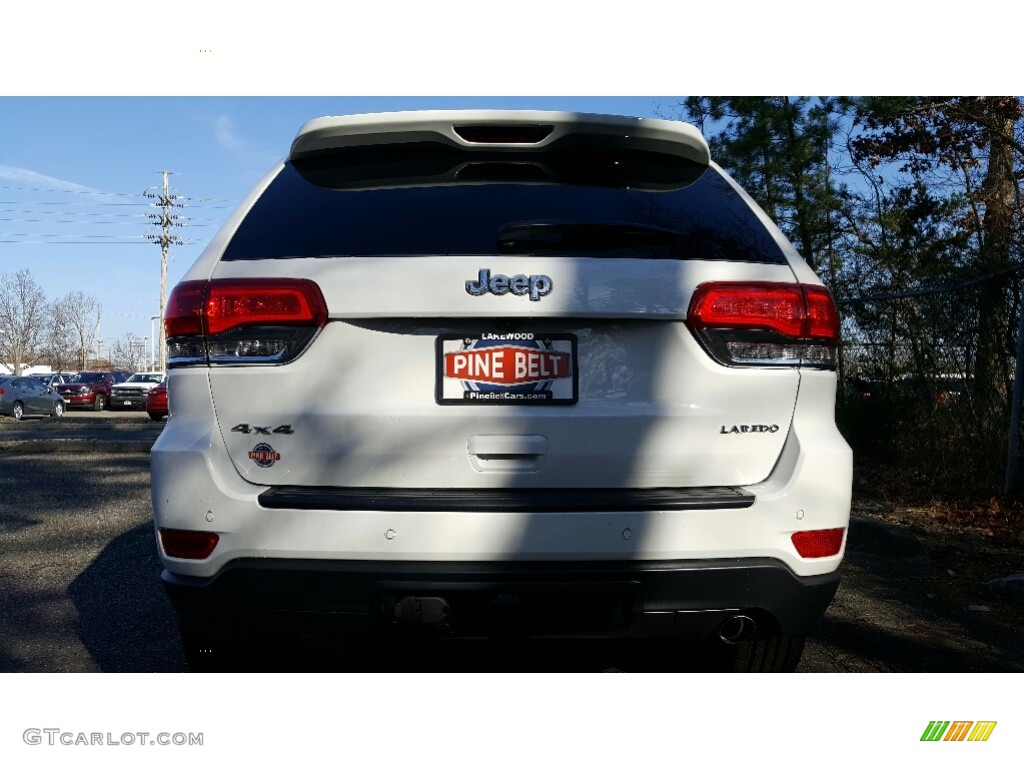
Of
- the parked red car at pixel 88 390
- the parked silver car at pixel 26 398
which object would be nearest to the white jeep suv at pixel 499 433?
the parked silver car at pixel 26 398

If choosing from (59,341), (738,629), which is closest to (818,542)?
(738,629)

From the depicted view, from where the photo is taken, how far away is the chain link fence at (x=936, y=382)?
765 centimetres

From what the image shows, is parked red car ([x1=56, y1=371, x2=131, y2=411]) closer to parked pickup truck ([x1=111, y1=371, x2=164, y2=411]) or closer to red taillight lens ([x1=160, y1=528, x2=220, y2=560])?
parked pickup truck ([x1=111, y1=371, x2=164, y2=411])

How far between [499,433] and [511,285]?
401mm

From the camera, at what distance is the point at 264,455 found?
95.8 inches

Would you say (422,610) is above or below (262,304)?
below

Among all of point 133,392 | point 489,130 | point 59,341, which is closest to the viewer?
point 489,130

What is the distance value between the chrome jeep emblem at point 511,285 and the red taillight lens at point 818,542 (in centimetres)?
98

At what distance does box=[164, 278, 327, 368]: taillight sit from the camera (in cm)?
245

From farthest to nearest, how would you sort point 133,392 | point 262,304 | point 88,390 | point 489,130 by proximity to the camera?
point 88,390
point 133,392
point 489,130
point 262,304

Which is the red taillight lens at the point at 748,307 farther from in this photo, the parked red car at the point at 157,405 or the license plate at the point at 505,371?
the parked red car at the point at 157,405

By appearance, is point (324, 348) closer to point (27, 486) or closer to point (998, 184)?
point (27, 486)

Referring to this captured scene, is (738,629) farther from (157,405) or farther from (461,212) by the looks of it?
(157,405)
